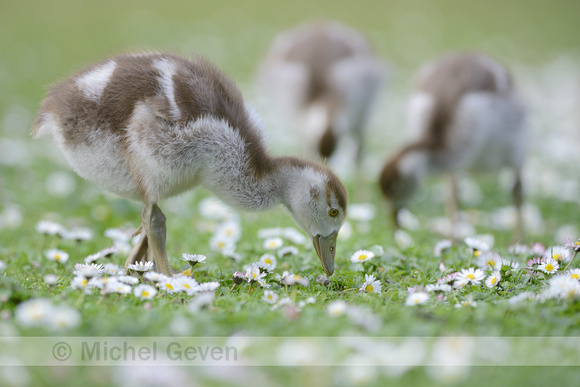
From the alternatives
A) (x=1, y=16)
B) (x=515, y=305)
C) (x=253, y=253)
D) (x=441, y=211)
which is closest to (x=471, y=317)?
(x=515, y=305)

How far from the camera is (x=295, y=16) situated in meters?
20.5

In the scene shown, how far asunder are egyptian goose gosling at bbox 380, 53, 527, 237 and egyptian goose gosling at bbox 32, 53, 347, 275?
2.68 metres

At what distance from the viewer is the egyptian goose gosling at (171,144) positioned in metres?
3.90

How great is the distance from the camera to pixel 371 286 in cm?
394

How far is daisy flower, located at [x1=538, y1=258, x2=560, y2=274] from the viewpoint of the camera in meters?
3.96

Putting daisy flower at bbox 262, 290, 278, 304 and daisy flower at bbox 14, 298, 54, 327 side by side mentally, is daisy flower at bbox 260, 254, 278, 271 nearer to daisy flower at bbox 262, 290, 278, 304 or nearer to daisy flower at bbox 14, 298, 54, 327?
daisy flower at bbox 262, 290, 278, 304

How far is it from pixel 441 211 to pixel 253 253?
3512 millimetres

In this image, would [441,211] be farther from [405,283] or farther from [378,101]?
[405,283]

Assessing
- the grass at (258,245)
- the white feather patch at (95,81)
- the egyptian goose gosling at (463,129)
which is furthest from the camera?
the egyptian goose gosling at (463,129)

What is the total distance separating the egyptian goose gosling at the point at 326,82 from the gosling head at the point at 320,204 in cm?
401

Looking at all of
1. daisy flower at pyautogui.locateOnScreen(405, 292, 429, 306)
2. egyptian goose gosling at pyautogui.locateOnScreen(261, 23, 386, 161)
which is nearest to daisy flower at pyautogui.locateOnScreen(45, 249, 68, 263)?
daisy flower at pyautogui.locateOnScreen(405, 292, 429, 306)

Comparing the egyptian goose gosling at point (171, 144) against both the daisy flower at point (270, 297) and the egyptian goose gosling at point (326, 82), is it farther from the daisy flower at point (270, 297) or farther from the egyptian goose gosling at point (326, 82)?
the egyptian goose gosling at point (326, 82)

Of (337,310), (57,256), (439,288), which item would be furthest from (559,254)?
(57,256)

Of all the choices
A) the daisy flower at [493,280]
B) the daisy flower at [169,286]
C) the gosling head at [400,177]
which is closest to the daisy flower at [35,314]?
the daisy flower at [169,286]
